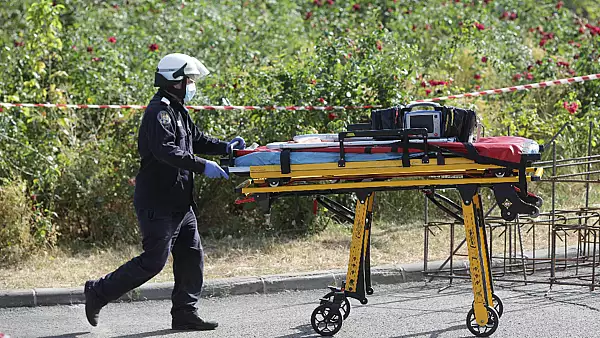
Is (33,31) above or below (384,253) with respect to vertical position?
above

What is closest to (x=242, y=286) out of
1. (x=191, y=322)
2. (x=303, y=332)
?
(x=191, y=322)

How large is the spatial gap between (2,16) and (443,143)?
355 inches

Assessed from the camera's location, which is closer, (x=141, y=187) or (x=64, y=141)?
(x=141, y=187)

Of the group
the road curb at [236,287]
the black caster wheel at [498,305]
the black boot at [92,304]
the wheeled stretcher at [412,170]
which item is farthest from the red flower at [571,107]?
the black boot at [92,304]

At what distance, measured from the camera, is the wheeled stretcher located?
5.56 m

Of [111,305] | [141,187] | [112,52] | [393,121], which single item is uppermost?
[112,52]

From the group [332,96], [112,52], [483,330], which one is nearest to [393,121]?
[483,330]

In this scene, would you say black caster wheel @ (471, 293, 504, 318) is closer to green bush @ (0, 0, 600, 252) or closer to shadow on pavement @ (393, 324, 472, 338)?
shadow on pavement @ (393, 324, 472, 338)

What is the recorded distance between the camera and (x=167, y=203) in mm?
6191

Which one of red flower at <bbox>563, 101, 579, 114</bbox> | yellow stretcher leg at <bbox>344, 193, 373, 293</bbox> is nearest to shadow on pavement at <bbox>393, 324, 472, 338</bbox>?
yellow stretcher leg at <bbox>344, 193, 373, 293</bbox>

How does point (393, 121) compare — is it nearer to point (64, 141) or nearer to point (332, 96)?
point (332, 96)

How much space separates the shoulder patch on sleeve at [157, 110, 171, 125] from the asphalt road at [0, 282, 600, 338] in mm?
1434

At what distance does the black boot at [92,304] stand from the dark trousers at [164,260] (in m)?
0.04

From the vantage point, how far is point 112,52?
10.7 meters
